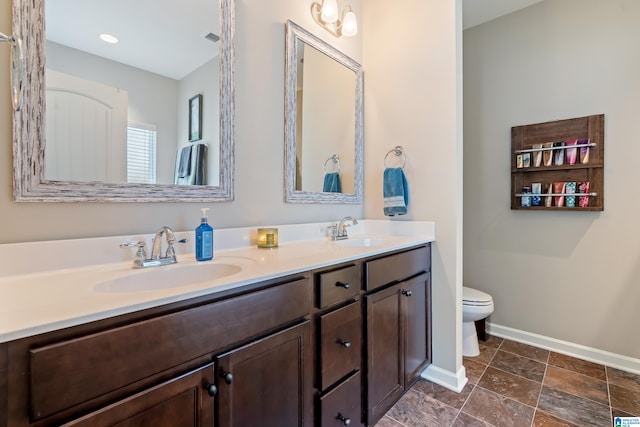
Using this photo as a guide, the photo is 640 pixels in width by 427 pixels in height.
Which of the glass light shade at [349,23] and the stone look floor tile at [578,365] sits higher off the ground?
the glass light shade at [349,23]

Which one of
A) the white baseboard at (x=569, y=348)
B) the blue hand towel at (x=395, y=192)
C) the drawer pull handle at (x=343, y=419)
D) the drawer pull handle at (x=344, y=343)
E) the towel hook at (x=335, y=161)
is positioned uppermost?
the towel hook at (x=335, y=161)

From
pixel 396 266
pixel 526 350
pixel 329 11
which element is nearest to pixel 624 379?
pixel 526 350

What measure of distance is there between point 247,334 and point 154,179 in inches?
28.9

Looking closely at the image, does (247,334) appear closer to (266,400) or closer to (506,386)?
(266,400)

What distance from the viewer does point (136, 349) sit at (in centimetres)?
65

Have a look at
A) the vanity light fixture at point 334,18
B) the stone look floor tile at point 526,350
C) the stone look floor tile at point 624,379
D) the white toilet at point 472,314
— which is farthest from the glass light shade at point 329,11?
the stone look floor tile at point 624,379

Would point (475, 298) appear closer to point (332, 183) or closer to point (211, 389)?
point (332, 183)

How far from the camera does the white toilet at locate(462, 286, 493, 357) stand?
200 centimetres

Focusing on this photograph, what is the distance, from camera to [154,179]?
1.17m

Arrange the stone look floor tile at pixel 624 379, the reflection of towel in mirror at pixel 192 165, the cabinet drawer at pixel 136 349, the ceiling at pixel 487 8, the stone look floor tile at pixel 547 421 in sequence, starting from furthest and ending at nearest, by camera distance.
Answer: the ceiling at pixel 487 8 < the stone look floor tile at pixel 624 379 < the stone look floor tile at pixel 547 421 < the reflection of towel in mirror at pixel 192 165 < the cabinet drawer at pixel 136 349

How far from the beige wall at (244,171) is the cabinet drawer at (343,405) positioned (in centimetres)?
83

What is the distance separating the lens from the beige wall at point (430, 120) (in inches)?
68.8

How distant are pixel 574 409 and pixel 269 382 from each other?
1.65 metres

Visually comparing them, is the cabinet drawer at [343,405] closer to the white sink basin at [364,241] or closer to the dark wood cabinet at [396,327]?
the dark wood cabinet at [396,327]
